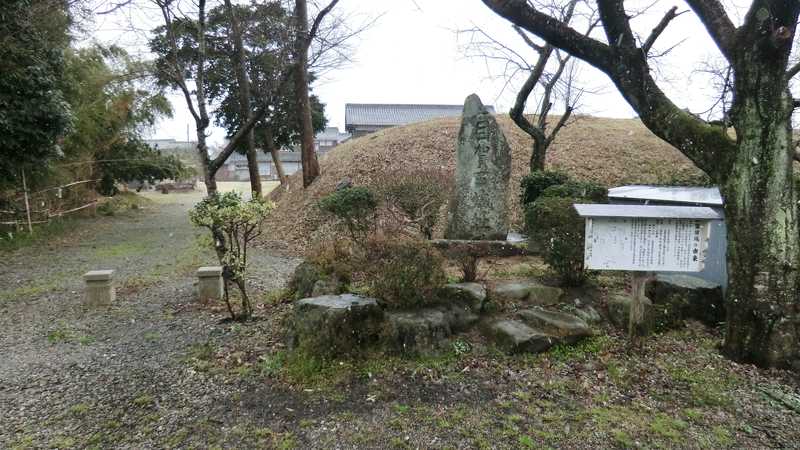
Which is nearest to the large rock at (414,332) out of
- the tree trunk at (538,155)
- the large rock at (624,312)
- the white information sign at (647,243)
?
the white information sign at (647,243)

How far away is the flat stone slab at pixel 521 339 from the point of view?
3488 mm

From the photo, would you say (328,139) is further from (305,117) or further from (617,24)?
(617,24)

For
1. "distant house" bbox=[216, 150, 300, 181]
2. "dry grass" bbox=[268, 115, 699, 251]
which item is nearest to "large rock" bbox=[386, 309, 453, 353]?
"dry grass" bbox=[268, 115, 699, 251]

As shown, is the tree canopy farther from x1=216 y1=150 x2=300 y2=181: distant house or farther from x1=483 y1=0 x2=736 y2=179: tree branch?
x1=216 y1=150 x2=300 y2=181: distant house

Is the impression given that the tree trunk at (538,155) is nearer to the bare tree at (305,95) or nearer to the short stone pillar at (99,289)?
the bare tree at (305,95)

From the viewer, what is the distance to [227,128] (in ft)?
57.1

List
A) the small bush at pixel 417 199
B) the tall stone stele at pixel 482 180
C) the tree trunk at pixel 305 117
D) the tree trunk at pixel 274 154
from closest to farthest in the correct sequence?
1. the tall stone stele at pixel 482 180
2. the small bush at pixel 417 199
3. the tree trunk at pixel 305 117
4. the tree trunk at pixel 274 154

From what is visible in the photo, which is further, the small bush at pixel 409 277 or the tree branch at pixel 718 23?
the small bush at pixel 409 277

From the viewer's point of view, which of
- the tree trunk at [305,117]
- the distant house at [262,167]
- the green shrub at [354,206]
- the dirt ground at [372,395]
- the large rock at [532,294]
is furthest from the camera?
the distant house at [262,167]

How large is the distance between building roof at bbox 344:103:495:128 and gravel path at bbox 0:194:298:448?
76.1 ft

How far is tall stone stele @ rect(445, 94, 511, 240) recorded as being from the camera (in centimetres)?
633

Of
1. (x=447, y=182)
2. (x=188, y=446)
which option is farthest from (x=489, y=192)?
(x=188, y=446)

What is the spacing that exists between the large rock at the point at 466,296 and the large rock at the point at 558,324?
1.10 ft

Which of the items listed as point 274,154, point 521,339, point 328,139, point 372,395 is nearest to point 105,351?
point 372,395
